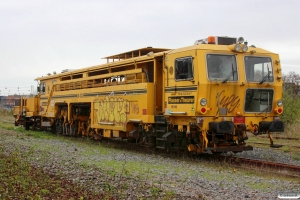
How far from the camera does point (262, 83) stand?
1248 centimetres

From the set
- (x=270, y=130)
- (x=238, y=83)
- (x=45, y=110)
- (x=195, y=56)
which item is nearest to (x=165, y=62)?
(x=195, y=56)

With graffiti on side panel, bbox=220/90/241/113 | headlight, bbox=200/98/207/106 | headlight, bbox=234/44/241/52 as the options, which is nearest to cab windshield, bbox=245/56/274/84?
headlight, bbox=234/44/241/52

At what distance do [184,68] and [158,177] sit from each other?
4267 mm

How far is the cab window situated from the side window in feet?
1.68

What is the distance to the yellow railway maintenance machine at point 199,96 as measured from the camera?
11.7 m

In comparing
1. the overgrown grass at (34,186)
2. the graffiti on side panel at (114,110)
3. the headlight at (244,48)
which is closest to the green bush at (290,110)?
the graffiti on side panel at (114,110)

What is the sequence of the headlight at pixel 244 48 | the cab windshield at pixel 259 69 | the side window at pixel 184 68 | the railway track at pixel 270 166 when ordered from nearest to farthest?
the railway track at pixel 270 166
the side window at pixel 184 68
the headlight at pixel 244 48
the cab windshield at pixel 259 69

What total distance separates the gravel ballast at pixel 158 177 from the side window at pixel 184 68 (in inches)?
99.1

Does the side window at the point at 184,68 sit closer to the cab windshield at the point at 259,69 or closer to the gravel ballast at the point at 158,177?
the cab windshield at the point at 259,69

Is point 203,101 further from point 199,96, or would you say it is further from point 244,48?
point 244,48

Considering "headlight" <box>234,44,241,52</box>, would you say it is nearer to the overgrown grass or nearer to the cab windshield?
the cab windshield

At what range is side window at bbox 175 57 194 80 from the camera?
11.8m

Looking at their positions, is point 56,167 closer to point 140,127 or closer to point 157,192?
point 157,192

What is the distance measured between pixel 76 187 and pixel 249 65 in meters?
7.01
